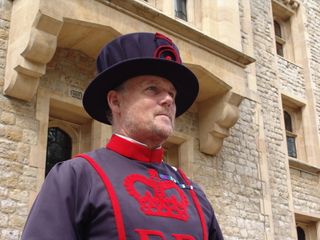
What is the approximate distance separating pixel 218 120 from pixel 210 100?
396 mm

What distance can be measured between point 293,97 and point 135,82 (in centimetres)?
957

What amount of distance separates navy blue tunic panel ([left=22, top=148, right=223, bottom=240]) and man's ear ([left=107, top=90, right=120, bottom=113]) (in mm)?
237

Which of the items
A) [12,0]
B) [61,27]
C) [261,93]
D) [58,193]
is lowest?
[58,193]

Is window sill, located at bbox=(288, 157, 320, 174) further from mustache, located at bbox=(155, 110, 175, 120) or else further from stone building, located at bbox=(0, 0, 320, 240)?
mustache, located at bbox=(155, 110, 175, 120)

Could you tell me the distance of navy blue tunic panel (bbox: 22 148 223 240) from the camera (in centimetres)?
173

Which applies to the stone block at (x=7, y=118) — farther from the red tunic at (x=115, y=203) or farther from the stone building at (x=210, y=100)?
the red tunic at (x=115, y=203)

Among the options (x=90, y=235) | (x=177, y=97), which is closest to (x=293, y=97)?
(x=177, y=97)

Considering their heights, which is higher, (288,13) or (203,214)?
(288,13)

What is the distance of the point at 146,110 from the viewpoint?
2115 mm

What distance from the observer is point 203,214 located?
209 centimetres

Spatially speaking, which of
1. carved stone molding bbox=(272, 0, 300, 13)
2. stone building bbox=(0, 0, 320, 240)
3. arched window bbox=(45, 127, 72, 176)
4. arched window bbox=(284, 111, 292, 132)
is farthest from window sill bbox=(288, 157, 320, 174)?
arched window bbox=(45, 127, 72, 176)

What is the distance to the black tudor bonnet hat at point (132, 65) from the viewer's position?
2104 mm

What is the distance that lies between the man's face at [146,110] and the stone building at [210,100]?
142 inches

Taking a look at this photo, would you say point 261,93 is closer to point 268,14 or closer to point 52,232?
point 268,14
